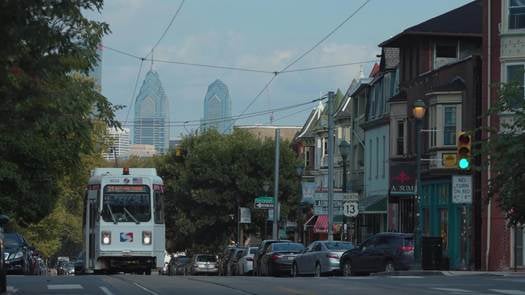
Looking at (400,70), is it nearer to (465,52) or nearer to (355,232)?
(465,52)

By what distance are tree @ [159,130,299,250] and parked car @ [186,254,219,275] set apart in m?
6.52

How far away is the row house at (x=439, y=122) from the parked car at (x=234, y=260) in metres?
7.65

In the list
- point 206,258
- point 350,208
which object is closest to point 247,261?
point 350,208

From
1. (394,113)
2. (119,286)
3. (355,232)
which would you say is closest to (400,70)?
(394,113)

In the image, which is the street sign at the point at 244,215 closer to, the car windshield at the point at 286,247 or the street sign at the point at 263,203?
the street sign at the point at 263,203

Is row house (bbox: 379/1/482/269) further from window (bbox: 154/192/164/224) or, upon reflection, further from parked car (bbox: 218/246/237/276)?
window (bbox: 154/192/164/224)

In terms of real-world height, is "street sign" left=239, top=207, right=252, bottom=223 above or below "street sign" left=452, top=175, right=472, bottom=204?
below

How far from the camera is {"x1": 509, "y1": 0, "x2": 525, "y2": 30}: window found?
4631cm

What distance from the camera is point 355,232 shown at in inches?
2694

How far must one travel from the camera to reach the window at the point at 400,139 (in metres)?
56.7

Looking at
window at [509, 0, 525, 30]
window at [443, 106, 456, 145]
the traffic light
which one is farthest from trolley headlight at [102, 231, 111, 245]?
window at [509, 0, 525, 30]

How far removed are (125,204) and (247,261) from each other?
13.8m

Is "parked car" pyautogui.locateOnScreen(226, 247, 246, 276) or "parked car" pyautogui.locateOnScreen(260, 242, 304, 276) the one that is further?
"parked car" pyautogui.locateOnScreen(226, 247, 246, 276)

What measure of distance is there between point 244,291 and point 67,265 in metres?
71.6
